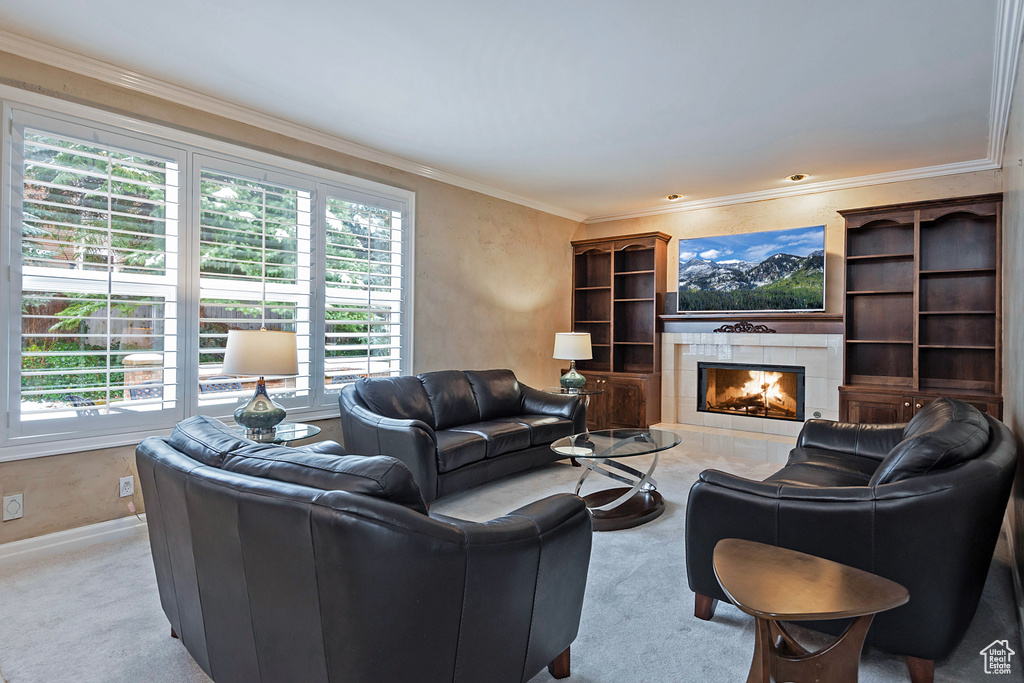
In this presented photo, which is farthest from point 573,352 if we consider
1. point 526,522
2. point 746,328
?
point 526,522

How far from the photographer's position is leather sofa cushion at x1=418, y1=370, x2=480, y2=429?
4.46 meters

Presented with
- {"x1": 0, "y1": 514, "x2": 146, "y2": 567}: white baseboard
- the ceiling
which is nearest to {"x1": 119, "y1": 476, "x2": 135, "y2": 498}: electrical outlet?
{"x1": 0, "y1": 514, "x2": 146, "y2": 567}: white baseboard

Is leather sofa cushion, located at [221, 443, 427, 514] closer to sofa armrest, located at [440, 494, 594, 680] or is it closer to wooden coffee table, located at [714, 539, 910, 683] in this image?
sofa armrest, located at [440, 494, 594, 680]

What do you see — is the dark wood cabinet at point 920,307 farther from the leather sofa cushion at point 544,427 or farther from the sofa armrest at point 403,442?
the sofa armrest at point 403,442

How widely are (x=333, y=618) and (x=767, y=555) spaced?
124cm

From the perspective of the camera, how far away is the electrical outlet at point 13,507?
2.80 metres

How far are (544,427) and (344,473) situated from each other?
3272mm

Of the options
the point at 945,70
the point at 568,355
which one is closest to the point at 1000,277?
the point at 945,70

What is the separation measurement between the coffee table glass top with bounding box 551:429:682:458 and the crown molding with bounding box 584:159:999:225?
3197 millimetres

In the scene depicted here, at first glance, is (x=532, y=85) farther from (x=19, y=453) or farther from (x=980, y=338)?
(x=980, y=338)

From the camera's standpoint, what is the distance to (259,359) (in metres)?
2.83

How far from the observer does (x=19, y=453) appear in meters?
2.82

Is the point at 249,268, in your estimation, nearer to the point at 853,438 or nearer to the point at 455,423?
the point at 455,423

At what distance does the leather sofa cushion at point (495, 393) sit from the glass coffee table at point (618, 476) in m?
1.25
